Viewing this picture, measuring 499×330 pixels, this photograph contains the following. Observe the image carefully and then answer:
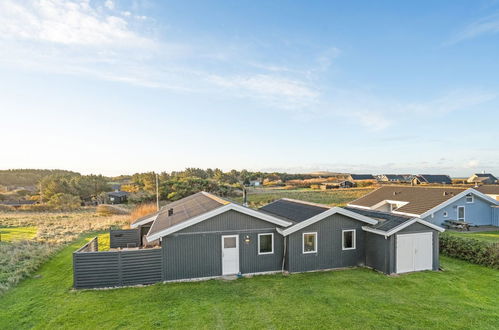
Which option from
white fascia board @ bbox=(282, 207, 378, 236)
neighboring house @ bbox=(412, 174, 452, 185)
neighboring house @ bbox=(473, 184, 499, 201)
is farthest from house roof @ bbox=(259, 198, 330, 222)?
neighboring house @ bbox=(412, 174, 452, 185)

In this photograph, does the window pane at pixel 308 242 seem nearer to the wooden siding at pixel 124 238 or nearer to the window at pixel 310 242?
the window at pixel 310 242

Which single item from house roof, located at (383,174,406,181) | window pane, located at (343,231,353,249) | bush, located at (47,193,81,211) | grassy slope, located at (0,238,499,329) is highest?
house roof, located at (383,174,406,181)

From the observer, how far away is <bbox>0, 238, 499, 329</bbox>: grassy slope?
7.77 metres

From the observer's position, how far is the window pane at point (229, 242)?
11758mm

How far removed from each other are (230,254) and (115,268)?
Answer: 4.39 m

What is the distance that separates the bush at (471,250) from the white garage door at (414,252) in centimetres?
301

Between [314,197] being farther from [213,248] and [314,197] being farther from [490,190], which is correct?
[213,248]

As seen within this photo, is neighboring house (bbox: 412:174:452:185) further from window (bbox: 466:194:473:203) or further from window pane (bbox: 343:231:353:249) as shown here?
window pane (bbox: 343:231:353:249)

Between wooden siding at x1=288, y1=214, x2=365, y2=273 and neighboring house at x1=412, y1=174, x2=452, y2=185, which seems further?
neighboring house at x1=412, y1=174, x2=452, y2=185

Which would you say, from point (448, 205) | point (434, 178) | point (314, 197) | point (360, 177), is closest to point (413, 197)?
point (448, 205)

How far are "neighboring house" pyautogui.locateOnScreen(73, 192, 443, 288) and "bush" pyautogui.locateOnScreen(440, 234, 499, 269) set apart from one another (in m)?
2.78

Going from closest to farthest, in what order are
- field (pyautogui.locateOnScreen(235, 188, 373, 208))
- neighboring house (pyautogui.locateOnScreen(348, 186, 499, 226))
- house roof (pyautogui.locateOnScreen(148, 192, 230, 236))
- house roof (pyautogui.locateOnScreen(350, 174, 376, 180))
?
house roof (pyautogui.locateOnScreen(148, 192, 230, 236)), neighboring house (pyautogui.locateOnScreen(348, 186, 499, 226)), field (pyautogui.locateOnScreen(235, 188, 373, 208)), house roof (pyautogui.locateOnScreen(350, 174, 376, 180))

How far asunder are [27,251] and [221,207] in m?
11.6

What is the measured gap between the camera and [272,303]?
8.99 m
